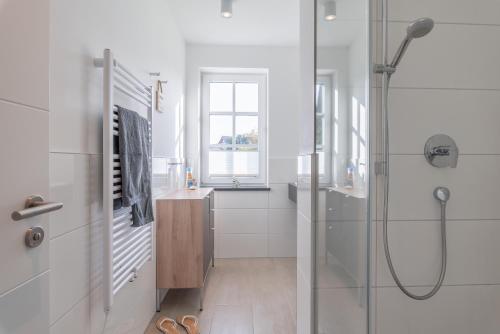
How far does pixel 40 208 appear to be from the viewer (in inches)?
27.8

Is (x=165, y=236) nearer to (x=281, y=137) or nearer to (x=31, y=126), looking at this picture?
(x=31, y=126)

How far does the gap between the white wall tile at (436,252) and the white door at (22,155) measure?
3.69 feet

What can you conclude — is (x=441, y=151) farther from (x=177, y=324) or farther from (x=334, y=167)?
(x=177, y=324)

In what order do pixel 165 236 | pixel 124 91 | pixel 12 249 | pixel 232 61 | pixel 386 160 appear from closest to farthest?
pixel 12 249, pixel 386 160, pixel 124 91, pixel 165 236, pixel 232 61

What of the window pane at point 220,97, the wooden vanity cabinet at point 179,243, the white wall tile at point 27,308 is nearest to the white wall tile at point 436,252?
the white wall tile at point 27,308

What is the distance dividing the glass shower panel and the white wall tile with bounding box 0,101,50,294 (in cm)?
96

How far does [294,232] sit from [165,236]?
181cm

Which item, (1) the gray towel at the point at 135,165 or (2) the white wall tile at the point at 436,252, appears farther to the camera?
(1) the gray towel at the point at 135,165

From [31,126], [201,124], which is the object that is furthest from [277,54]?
[31,126]

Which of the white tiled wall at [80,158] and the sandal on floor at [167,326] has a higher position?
the white tiled wall at [80,158]

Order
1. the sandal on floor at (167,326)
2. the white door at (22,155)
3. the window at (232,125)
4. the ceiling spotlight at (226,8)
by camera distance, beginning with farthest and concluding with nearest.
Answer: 1. the window at (232,125)
2. the ceiling spotlight at (226,8)
3. the sandal on floor at (167,326)
4. the white door at (22,155)

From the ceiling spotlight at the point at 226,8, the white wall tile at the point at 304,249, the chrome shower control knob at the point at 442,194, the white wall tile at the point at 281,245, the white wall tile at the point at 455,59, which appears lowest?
the white wall tile at the point at 281,245

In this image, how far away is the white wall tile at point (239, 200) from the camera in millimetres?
3588

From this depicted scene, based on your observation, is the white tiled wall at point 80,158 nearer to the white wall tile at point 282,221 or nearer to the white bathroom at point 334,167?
the white bathroom at point 334,167
